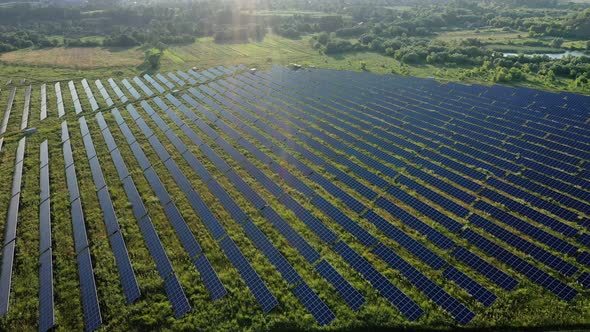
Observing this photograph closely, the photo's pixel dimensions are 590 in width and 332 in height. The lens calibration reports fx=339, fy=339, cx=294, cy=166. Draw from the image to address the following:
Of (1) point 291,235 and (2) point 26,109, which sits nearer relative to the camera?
(1) point 291,235

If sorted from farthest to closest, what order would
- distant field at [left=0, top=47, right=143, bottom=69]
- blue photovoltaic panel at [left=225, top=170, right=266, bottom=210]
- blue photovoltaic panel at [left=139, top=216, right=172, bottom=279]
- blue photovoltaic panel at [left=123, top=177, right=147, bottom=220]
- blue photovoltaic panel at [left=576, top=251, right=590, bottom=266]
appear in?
distant field at [left=0, top=47, right=143, bottom=69] → blue photovoltaic panel at [left=225, top=170, right=266, bottom=210] → blue photovoltaic panel at [left=123, top=177, right=147, bottom=220] → blue photovoltaic panel at [left=139, top=216, right=172, bottom=279] → blue photovoltaic panel at [left=576, top=251, right=590, bottom=266]

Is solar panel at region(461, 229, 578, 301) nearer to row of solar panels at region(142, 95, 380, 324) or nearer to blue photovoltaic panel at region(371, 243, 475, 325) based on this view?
blue photovoltaic panel at region(371, 243, 475, 325)

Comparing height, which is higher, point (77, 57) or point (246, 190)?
point (77, 57)

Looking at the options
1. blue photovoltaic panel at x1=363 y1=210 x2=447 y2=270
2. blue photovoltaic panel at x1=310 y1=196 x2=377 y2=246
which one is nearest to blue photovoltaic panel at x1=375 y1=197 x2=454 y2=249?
blue photovoltaic panel at x1=363 y1=210 x2=447 y2=270

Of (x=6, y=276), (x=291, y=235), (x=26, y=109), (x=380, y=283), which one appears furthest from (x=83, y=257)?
(x=26, y=109)

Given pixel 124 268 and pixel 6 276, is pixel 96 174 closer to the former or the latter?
pixel 6 276

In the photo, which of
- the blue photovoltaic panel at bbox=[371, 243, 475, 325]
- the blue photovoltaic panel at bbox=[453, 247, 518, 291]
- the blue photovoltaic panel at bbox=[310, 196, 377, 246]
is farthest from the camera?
the blue photovoltaic panel at bbox=[310, 196, 377, 246]
